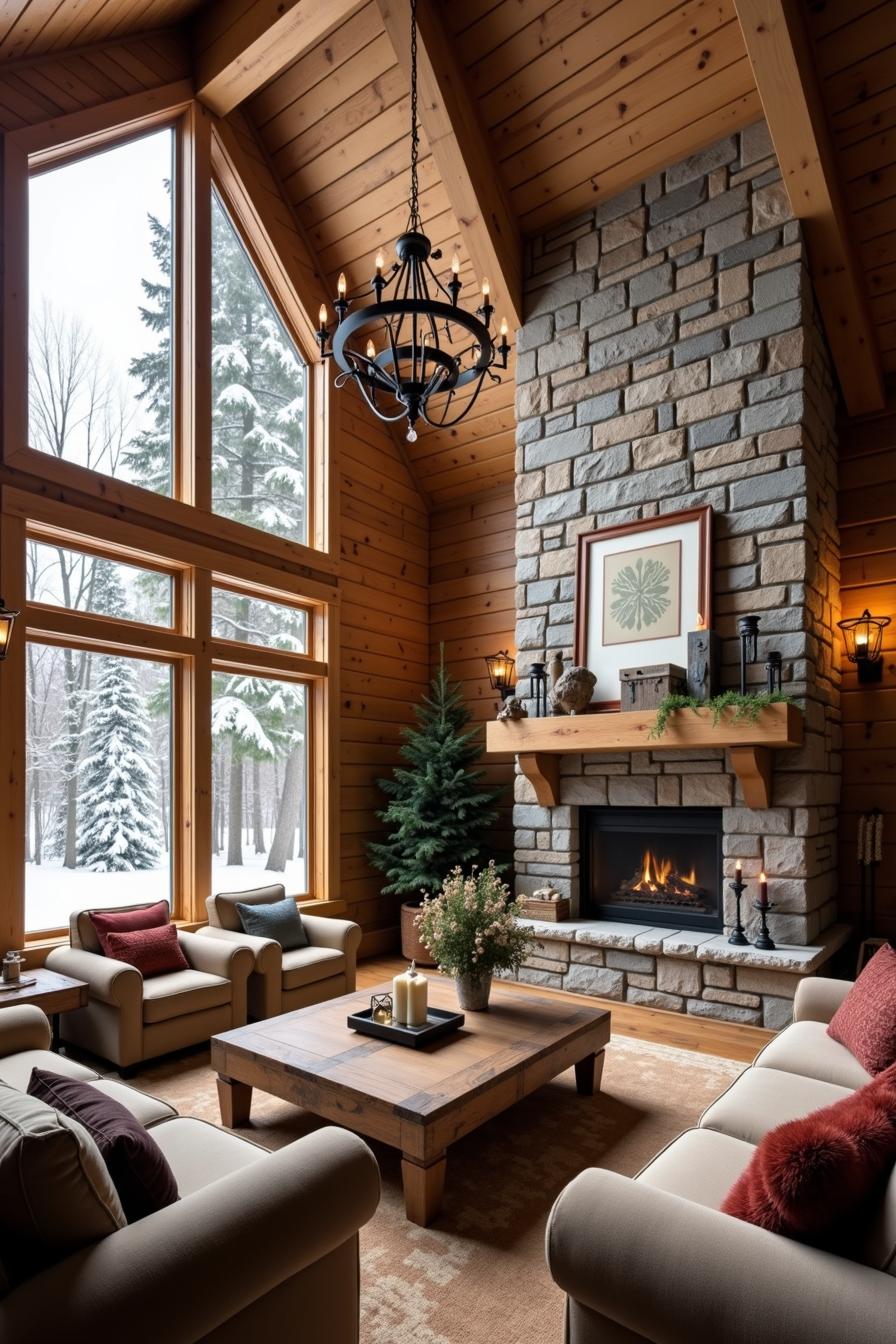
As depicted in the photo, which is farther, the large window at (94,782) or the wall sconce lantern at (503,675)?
the wall sconce lantern at (503,675)

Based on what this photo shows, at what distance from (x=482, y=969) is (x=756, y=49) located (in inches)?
172

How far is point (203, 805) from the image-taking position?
5.03 meters

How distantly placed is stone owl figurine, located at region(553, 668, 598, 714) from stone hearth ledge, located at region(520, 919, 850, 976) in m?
1.29

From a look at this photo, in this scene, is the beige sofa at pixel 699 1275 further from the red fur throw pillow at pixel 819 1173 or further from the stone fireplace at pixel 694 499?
the stone fireplace at pixel 694 499

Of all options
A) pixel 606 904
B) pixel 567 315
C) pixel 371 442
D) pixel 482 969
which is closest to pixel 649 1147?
pixel 482 969

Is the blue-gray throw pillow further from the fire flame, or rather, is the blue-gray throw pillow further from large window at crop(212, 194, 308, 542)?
large window at crop(212, 194, 308, 542)

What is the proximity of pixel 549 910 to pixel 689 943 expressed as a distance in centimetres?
95

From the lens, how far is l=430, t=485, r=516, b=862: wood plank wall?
21.4 ft

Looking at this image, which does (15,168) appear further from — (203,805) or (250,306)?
(203,805)

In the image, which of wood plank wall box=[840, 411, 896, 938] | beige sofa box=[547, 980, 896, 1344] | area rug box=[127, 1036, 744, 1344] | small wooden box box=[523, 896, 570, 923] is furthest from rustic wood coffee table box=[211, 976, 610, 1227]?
wood plank wall box=[840, 411, 896, 938]

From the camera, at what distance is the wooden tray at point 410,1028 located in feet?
10.1

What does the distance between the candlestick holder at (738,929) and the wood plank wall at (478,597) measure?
6.99ft

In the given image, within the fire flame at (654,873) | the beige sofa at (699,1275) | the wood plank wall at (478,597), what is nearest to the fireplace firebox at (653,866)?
the fire flame at (654,873)

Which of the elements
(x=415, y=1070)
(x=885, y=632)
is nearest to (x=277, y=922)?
(x=415, y=1070)
